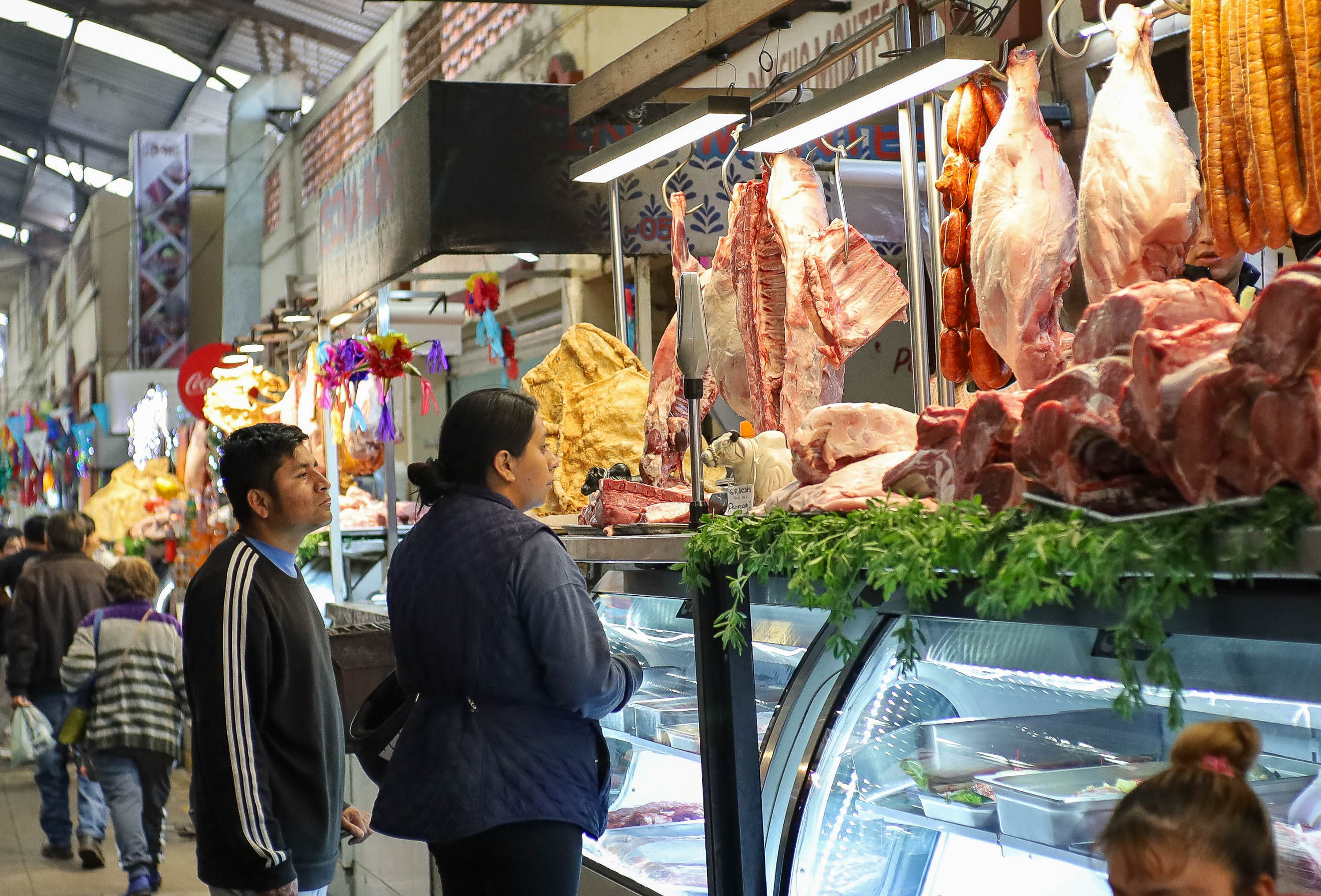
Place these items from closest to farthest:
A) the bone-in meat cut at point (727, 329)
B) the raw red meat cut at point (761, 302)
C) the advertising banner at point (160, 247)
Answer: the raw red meat cut at point (761, 302) < the bone-in meat cut at point (727, 329) < the advertising banner at point (160, 247)

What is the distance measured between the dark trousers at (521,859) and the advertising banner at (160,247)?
17.2 metres

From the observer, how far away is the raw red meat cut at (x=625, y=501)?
12.4 ft

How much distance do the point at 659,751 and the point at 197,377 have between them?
871cm

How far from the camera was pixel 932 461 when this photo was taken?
244 cm

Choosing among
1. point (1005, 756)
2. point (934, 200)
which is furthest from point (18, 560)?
point (1005, 756)

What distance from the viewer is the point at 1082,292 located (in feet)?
16.0

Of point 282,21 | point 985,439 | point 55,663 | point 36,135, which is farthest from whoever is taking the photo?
point 36,135

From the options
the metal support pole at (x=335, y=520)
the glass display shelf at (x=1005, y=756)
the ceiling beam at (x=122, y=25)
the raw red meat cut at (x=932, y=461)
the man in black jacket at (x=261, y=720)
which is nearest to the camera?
the glass display shelf at (x=1005, y=756)

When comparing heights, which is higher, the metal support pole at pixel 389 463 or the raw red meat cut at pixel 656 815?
the metal support pole at pixel 389 463

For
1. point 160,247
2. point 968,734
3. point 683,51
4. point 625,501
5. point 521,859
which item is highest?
point 160,247

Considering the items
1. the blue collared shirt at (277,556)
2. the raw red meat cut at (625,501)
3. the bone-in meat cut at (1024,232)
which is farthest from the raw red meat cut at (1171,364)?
the blue collared shirt at (277,556)

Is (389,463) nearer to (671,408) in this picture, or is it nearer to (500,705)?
(671,408)

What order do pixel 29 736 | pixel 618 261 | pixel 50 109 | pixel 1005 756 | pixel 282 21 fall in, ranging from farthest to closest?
pixel 50 109 → pixel 282 21 → pixel 29 736 → pixel 618 261 → pixel 1005 756

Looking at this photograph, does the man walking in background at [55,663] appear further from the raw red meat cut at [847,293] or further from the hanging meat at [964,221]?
the hanging meat at [964,221]
